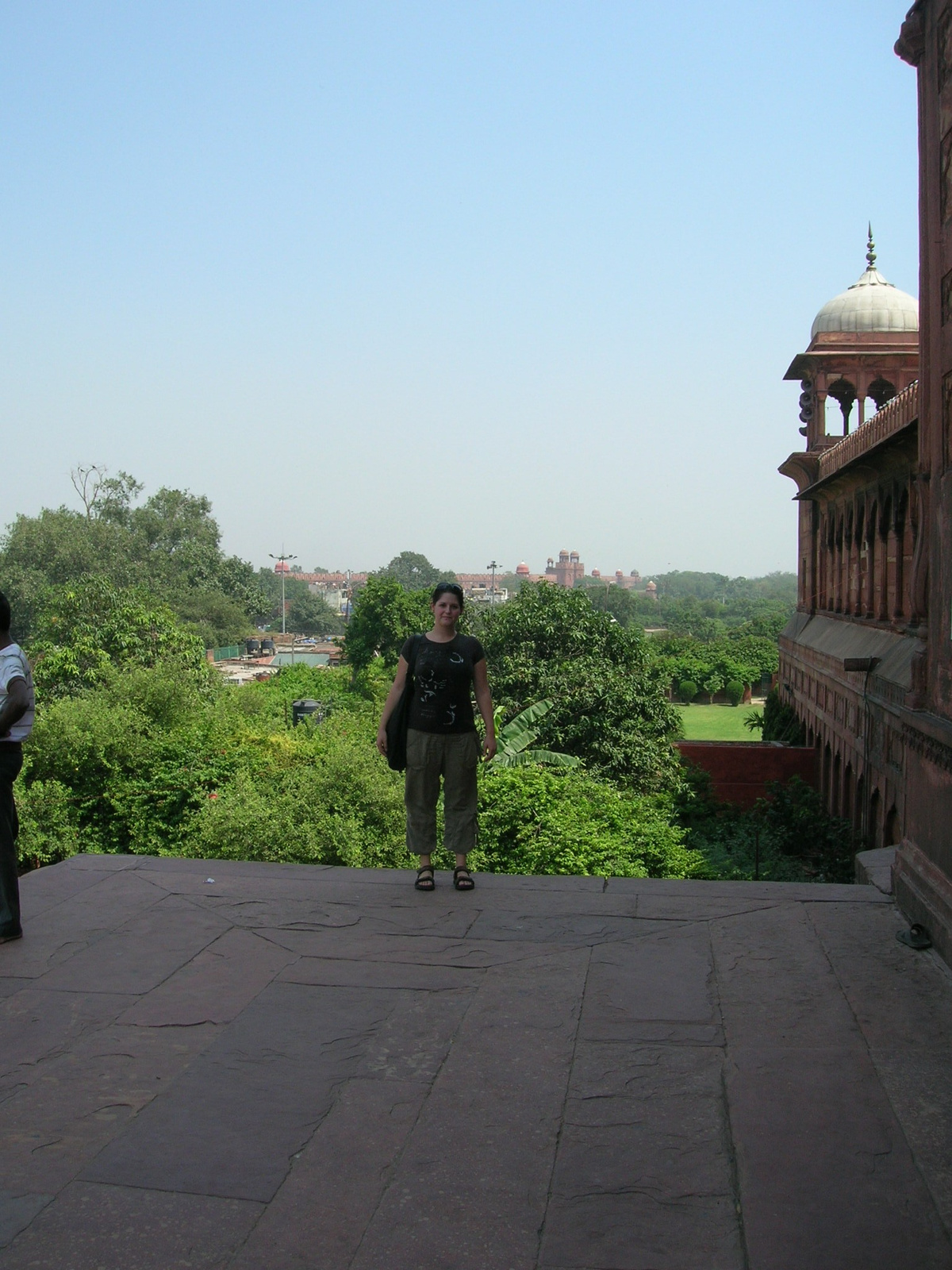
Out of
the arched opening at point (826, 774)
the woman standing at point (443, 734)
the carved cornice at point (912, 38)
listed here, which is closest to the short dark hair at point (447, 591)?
the woman standing at point (443, 734)

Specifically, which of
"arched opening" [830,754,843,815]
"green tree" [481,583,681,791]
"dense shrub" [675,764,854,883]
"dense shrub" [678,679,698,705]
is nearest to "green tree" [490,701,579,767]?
"green tree" [481,583,681,791]

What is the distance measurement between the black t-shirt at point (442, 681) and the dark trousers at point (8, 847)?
63.8 inches

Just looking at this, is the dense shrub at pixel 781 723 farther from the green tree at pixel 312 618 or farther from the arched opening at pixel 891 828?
the green tree at pixel 312 618

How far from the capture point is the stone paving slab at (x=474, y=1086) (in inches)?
88.4

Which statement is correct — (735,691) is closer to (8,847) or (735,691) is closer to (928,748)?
(928,748)

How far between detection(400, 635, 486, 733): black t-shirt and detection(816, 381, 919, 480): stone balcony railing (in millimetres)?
6551

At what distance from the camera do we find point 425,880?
4902 millimetres

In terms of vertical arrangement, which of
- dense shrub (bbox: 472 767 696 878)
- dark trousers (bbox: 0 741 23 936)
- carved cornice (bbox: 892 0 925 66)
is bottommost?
dense shrub (bbox: 472 767 696 878)

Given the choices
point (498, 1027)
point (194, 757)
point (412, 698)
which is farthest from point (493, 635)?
point (498, 1027)

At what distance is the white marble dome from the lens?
2311 cm

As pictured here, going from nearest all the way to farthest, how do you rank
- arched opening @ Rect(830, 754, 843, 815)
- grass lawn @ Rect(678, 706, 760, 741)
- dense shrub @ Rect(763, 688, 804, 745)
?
arched opening @ Rect(830, 754, 843, 815), dense shrub @ Rect(763, 688, 804, 745), grass lawn @ Rect(678, 706, 760, 741)

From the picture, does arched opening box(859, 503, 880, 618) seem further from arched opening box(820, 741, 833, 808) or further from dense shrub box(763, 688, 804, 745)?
dense shrub box(763, 688, 804, 745)

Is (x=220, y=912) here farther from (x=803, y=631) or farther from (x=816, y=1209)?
(x=803, y=631)

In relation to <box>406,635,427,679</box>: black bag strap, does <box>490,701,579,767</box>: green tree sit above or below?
below
